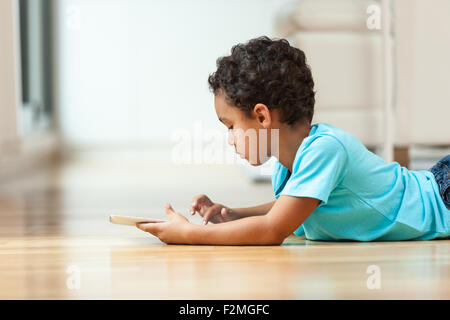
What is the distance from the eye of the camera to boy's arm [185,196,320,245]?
0.98m

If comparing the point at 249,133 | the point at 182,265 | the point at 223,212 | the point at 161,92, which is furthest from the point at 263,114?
the point at 161,92

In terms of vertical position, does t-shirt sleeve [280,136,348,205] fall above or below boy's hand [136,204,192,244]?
above

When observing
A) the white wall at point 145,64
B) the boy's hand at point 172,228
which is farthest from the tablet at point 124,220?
the white wall at point 145,64

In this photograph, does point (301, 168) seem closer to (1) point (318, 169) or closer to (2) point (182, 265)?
(1) point (318, 169)

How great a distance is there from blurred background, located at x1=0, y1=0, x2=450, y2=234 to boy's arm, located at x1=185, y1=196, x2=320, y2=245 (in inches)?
15.0

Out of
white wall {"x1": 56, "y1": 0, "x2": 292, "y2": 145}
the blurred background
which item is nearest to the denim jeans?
the blurred background

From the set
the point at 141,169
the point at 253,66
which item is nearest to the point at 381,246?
the point at 253,66

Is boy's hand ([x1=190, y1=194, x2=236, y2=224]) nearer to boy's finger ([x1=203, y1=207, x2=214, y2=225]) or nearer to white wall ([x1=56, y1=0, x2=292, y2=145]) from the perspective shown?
boy's finger ([x1=203, y1=207, x2=214, y2=225])

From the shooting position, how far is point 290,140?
3.53 ft

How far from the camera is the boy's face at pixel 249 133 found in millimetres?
1054

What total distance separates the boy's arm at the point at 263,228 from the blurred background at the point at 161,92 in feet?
1.25

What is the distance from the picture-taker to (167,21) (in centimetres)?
376

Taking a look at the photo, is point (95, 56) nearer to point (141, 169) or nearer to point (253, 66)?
point (141, 169)

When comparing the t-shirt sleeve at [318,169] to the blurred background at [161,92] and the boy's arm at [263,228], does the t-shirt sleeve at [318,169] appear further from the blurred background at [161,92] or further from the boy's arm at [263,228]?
the blurred background at [161,92]
